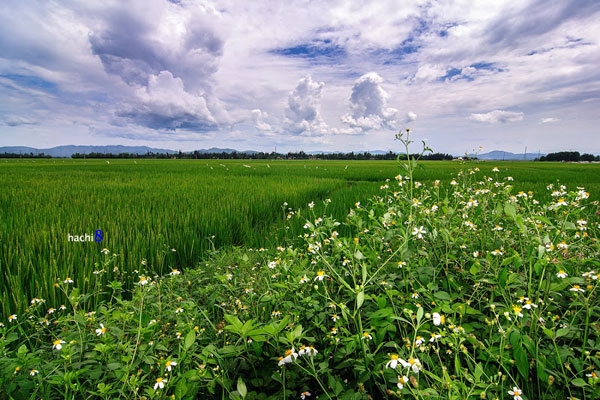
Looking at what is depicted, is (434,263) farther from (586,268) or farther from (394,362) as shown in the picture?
(394,362)

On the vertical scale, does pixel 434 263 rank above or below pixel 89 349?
above

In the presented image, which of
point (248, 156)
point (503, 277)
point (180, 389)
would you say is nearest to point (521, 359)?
point (503, 277)

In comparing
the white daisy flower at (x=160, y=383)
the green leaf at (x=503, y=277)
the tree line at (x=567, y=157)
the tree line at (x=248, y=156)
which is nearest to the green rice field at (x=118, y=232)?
the green leaf at (x=503, y=277)

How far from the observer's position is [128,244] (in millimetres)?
3521

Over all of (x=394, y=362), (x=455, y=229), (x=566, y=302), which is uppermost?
(x=455, y=229)

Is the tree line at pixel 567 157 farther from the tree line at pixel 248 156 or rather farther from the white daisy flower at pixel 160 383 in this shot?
the white daisy flower at pixel 160 383

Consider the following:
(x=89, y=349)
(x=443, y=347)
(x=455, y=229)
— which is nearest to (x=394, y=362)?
(x=443, y=347)

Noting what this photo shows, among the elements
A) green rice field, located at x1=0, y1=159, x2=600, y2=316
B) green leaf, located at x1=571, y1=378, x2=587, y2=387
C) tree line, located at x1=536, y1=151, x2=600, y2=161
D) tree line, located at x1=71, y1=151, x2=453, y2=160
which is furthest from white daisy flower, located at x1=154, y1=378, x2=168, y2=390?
tree line, located at x1=536, y1=151, x2=600, y2=161

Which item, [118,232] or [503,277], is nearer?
[503,277]

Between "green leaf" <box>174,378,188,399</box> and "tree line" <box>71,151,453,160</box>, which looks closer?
"green leaf" <box>174,378,188,399</box>

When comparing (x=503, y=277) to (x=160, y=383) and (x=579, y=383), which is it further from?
(x=160, y=383)

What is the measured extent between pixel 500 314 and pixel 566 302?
0.59m

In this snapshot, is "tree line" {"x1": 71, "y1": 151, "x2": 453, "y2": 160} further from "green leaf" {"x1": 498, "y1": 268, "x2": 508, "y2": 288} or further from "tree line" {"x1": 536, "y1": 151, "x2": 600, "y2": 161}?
"green leaf" {"x1": 498, "y1": 268, "x2": 508, "y2": 288}

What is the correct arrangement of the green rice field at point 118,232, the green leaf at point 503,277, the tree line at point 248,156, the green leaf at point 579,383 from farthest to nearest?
the tree line at point 248,156
the green rice field at point 118,232
the green leaf at point 503,277
the green leaf at point 579,383
